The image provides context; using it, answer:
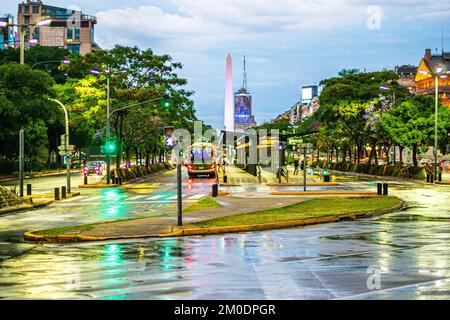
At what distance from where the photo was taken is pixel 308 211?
27594 mm

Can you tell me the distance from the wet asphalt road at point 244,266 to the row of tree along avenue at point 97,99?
94.9ft

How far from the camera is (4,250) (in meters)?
17.6

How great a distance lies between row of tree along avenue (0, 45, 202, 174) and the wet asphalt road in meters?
28.9

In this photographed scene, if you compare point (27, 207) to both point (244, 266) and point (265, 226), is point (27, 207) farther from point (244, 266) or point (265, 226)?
point (244, 266)

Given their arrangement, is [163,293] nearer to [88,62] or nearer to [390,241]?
[390,241]

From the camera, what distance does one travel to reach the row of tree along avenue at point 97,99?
55.2 m

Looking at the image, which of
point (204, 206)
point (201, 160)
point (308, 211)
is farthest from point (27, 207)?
point (201, 160)

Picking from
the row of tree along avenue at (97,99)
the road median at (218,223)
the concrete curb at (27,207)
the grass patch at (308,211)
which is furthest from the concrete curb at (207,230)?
the row of tree along avenue at (97,99)

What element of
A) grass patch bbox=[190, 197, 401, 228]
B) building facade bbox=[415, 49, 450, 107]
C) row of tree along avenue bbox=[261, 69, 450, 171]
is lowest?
grass patch bbox=[190, 197, 401, 228]

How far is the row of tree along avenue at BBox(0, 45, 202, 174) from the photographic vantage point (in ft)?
181

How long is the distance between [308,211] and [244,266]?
13896mm

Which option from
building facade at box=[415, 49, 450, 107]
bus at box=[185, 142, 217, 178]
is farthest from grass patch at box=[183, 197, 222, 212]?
building facade at box=[415, 49, 450, 107]

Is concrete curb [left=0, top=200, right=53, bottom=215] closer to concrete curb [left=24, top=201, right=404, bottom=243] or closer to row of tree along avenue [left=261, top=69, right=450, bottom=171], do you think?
concrete curb [left=24, top=201, right=404, bottom=243]
